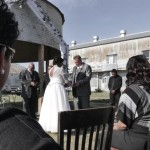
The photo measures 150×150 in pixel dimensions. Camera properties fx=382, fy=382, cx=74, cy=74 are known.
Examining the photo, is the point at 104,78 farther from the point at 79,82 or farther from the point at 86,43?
the point at 79,82

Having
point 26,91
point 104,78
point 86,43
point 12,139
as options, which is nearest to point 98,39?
point 86,43

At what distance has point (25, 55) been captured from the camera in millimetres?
22172

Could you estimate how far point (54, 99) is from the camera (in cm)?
959

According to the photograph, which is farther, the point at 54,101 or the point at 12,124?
the point at 54,101

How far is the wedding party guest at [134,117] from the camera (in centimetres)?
430

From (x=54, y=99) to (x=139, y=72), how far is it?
5233mm

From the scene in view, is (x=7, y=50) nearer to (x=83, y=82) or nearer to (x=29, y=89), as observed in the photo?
(x=83, y=82)

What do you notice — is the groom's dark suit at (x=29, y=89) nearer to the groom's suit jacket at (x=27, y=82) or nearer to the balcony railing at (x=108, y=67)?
the groom's suit jacket at (x=27, y=82)

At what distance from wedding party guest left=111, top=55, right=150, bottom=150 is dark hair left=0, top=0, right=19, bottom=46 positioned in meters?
3.13

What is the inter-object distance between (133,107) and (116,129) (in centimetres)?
41

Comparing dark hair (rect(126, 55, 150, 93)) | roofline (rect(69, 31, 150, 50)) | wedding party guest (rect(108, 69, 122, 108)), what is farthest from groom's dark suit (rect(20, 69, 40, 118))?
roofline (rect(69, 31, 150, 50))

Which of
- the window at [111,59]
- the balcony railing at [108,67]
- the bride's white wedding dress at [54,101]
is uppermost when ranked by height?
the window at [111,59]

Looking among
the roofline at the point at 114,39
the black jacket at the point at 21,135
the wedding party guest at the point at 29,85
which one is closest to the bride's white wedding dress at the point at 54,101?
the wedding party guest at the point at 29,85

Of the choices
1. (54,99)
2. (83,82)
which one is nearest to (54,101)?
(54,99)
